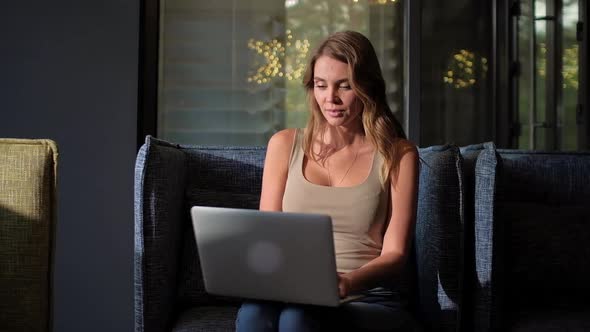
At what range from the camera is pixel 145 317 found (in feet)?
6.65

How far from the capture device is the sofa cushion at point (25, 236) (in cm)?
174

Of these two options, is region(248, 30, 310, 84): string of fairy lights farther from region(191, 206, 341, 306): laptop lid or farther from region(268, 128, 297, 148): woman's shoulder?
region(191, 206, 341, 306): laptop lid

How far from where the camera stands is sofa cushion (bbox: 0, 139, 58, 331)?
1.74 metres

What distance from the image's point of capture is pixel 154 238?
81.4 inches

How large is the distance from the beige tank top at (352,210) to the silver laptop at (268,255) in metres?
0.31

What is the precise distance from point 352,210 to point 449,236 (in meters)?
0.27

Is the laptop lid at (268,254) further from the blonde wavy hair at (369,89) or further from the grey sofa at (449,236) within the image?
the blonde wavy hair at (369,89)

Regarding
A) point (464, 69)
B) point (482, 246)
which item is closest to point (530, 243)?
point (482, 246)

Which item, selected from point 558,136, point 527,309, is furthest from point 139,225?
point 558,136

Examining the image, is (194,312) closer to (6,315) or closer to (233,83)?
(6,315)

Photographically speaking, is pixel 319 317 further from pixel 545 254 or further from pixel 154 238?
pixel 545 254

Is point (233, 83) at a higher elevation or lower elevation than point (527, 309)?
higher

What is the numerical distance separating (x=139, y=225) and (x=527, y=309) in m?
1.05

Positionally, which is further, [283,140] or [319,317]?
[283,140]
